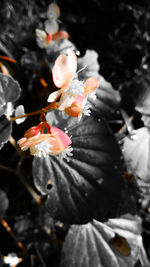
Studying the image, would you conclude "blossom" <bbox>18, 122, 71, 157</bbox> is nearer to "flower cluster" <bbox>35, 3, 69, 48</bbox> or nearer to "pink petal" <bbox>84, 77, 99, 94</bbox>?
"pink petal" <bbox>84, 77, 99, 94</bbox>

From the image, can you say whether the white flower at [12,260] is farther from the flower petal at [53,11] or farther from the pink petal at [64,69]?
the flower petal at [53,11]

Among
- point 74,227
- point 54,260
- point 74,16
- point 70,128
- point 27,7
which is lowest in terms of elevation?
point 54,260

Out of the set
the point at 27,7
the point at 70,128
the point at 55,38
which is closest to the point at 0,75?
the point at 70,128

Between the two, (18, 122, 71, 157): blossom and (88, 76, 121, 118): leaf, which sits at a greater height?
(18, 122, 71, 157): blossom

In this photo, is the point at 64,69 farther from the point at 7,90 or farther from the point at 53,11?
the point at 53,11

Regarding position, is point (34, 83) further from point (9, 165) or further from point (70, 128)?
point (70, 128)

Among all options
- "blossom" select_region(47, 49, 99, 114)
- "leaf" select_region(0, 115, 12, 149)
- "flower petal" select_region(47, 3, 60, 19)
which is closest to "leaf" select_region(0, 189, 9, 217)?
"leaf" select_region(0, 115, 12, 149)

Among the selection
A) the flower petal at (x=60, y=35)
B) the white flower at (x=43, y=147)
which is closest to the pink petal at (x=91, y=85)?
the white flower at (x=43, y=147)
